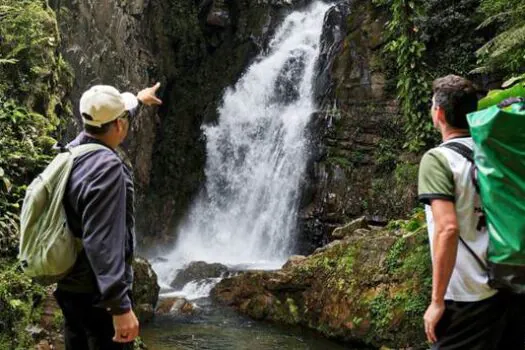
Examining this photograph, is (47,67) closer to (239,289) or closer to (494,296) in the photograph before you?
(239,289)

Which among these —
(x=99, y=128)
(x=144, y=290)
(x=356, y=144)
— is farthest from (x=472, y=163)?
(x=356, y=144)

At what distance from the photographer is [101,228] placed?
Answer: 2.40m

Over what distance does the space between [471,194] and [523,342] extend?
749 mm

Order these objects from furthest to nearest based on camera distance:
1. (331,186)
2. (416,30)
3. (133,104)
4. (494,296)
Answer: (331,186) → (416,30) → (133,104) → (494,296)

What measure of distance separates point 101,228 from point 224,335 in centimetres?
775

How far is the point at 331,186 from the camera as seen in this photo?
1691 cm

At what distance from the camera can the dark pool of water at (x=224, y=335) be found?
8.99m

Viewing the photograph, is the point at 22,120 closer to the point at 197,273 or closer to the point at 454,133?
the point at 454,133

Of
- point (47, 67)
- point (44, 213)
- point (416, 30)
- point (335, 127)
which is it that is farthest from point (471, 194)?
point (335, 127)

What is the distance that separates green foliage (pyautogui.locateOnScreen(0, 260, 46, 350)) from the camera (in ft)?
16.1

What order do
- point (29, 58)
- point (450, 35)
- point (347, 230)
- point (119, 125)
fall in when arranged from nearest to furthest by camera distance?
point (119, 125)
point (29, 58)
point (347, 230)
point (450, 35)

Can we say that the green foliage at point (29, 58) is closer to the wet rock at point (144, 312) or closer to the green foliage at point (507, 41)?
the wet rock at point (144, 312)

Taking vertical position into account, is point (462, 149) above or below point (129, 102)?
below

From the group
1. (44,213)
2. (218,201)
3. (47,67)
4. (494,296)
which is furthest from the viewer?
(218,201)
